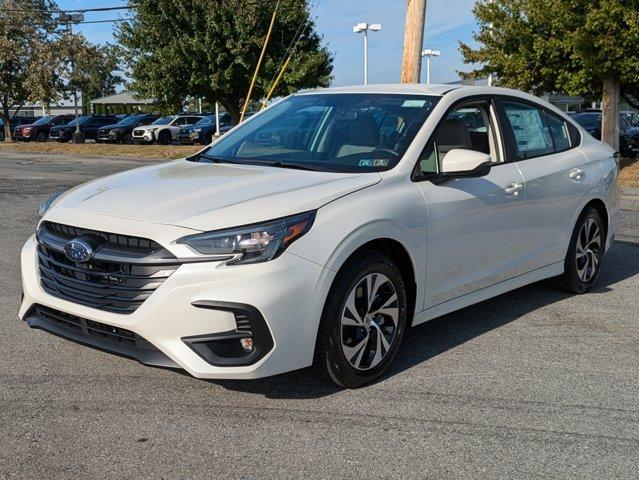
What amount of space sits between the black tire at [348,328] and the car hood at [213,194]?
1.34 feet

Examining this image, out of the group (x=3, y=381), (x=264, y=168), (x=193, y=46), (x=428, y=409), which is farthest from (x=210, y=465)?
(x=193, y=46)

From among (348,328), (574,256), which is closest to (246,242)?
(348,328)

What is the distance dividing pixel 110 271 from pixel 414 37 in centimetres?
1238

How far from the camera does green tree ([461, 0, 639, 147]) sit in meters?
16.7

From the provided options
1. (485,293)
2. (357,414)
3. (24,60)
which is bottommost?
(357,414)

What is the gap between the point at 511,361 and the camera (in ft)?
15.4

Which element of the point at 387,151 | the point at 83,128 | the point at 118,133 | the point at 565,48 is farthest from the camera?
the point at 83,128

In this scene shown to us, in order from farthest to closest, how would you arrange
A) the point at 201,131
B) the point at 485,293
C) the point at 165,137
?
the point at 165,137 → the point at 201,131 → the point at 485,293

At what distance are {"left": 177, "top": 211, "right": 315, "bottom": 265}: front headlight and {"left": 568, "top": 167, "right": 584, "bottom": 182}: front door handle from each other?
10.2 feet

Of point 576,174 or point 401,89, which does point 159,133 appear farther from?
point 401,89

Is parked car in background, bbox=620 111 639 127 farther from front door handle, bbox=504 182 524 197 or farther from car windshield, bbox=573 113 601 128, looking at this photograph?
front door handle, bbox=504 182 524 197

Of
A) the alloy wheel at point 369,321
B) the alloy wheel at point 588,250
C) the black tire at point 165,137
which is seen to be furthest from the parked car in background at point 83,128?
the alloy wheel at point 369,321

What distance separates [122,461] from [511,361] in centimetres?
251

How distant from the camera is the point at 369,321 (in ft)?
13.7
